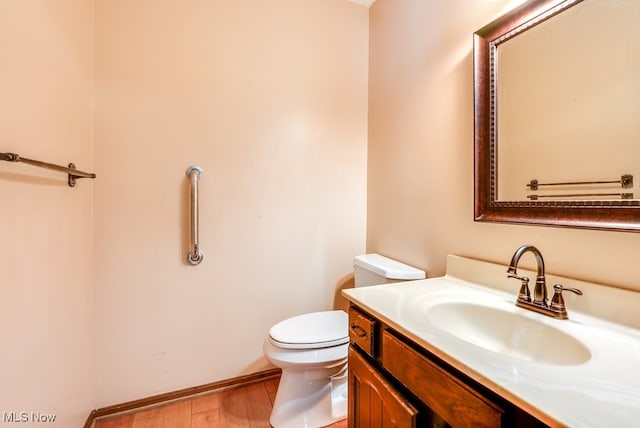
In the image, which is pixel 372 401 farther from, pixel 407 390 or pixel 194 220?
pixel 194 220

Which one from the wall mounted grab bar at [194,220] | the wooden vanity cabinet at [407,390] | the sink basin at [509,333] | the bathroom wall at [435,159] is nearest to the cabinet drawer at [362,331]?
the wooden vanity cabinet at [407,390]

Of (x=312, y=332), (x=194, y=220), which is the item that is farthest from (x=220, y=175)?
(x=312, y=332)

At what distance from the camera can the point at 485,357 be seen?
572 mm

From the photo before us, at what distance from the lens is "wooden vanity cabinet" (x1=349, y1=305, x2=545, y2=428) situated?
0.53m

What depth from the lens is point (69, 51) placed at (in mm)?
1090

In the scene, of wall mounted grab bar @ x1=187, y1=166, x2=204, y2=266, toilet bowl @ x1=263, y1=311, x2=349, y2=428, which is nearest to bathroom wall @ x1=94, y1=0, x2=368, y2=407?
wall mounted grab bar @ x1=187, y1=166, x2=204, y2=266

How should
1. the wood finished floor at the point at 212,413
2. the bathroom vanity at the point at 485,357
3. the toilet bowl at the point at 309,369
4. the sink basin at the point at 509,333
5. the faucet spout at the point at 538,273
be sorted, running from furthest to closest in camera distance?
the wood finished floor at the point at 212,413, the toilet bowl at the point at 309,369, the faucet spout at the point at 538,273, the sink basin at the point at 509,333, the bathroom vanity at the point at 485,357

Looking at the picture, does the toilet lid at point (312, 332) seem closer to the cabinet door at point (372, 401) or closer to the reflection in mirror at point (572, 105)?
the cabinet door at point (372, 401)

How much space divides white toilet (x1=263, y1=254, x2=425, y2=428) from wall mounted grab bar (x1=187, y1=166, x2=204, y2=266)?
577 millimetres

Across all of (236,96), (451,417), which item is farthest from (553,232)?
(236,96)

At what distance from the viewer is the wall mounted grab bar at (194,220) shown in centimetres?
Answer: 145

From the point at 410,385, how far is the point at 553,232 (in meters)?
0.66

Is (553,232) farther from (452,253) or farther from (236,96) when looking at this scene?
(236,96)

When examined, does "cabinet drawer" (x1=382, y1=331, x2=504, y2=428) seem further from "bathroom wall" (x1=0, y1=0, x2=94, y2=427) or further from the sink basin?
"bathroom wall" (x1=0, y1=0, x2=94, y2=427)
